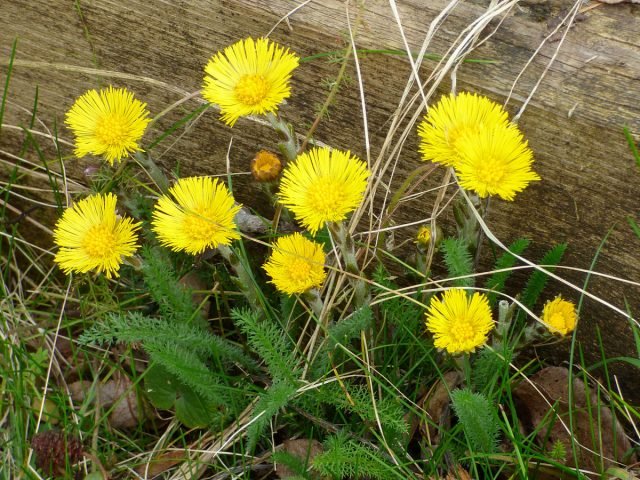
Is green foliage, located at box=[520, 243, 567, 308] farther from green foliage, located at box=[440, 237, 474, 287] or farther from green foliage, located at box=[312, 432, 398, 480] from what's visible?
green foliage, located at box=[312, 432, 398, 480]

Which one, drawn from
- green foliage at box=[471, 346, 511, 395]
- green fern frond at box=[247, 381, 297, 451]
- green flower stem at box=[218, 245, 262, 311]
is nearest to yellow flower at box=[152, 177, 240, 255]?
green flower stem at box=[218, 245, 262, 311]

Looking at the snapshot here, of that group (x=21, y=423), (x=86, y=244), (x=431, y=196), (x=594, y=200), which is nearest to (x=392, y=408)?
(x=431, y=196)

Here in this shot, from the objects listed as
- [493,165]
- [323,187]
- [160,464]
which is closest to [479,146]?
[493,165]

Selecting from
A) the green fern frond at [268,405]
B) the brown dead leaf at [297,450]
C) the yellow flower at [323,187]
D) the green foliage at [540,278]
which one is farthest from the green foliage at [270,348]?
the green foliage at [540,278]

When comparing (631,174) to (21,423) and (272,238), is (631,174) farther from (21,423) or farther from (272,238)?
(21,423)

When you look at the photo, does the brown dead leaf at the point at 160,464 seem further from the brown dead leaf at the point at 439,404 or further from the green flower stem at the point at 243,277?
the brown dead leaf at the point at 439,404
